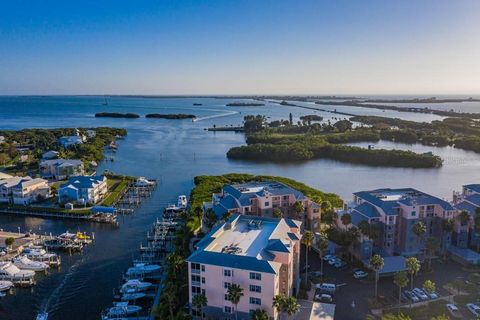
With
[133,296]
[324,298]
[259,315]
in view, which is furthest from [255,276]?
[133,296]

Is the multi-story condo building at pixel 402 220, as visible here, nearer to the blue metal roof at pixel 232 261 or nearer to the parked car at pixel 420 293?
the parked car at pixel 420 293

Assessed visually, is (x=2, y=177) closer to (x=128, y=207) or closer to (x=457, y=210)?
(x=128, y=207)

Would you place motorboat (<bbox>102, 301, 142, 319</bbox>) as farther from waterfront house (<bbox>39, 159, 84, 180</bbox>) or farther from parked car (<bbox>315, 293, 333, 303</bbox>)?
waterfront house (<bbox>39, 159, 84, 180</bbox>)

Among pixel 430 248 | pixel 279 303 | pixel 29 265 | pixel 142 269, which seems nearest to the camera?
pixel 279 303

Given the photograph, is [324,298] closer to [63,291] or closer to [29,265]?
[63,291]

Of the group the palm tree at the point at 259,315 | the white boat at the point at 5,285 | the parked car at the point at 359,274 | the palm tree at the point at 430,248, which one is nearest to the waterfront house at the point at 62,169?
the white boat at the point at 5,285

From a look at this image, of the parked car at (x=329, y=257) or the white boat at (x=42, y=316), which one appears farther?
the parked car at (x=329, y=257)
